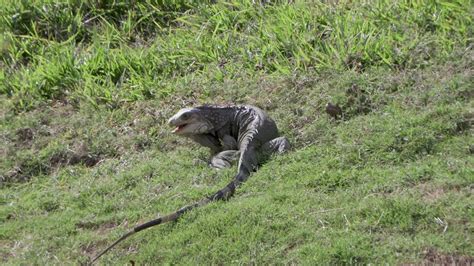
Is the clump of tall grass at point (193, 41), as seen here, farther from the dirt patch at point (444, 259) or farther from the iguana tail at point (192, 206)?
the dirt patch at point (444, 259)

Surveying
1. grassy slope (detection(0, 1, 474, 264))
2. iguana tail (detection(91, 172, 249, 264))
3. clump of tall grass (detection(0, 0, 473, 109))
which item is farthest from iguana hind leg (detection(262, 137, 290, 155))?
clump of tall grass (detection(0, 0, 473, 109))

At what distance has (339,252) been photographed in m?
6.84

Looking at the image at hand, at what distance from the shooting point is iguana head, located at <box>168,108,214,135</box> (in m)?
9.44

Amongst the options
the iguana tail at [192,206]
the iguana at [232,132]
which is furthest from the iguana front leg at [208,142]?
the iguana tail at [192,206]

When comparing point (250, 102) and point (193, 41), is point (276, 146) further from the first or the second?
point (193, 41)

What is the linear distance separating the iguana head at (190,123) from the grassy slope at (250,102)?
229mm

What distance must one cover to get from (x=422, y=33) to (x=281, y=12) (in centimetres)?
171

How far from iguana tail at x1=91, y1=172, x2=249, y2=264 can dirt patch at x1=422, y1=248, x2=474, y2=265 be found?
6.59 ft

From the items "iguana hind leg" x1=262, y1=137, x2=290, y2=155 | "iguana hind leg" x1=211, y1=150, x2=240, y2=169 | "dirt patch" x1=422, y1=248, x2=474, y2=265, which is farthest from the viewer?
"iguana hind leg" x1=211, y1=150, x2=240, y2=169

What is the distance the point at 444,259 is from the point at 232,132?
337 cm

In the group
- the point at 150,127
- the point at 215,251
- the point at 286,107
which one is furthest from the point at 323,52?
the point at 215,251

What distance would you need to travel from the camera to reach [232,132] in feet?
31.6

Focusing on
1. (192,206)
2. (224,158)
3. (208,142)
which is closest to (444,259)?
(192,206)

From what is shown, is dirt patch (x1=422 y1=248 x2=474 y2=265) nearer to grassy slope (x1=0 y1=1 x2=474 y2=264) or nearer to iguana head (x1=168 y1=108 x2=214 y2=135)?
grassy slope (x1=0 y1=1 x2=474 y2=264)
